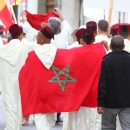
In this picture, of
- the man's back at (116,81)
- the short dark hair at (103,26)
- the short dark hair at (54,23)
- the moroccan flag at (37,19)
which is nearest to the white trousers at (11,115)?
the short dark hair at (54,23)

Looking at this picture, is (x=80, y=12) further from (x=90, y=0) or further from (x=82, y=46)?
(x=82, y=46)

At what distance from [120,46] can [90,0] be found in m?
5.06

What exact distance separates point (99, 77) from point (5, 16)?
17.7 ft

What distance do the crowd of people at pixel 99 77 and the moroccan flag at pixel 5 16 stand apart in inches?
22.7

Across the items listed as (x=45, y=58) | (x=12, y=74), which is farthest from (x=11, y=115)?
(x=45, y=58)

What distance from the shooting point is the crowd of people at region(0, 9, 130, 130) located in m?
8.64

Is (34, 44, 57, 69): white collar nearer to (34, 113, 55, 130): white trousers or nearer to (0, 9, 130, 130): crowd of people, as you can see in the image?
(0, 9, 130, 130): crowd of people

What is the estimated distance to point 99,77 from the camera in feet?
29.4

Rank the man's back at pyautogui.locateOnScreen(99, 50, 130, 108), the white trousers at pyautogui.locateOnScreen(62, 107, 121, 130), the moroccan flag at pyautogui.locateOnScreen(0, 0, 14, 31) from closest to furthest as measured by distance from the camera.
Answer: the man's back at pyautogui.locateOnScreen(99, 50, 130, 108), the white trousers at pyautogui.locateOnScreen(62, 107, 121, 130), the moroccan flag at pyautogui.locateOnScreen(0, 0, 14, 31)

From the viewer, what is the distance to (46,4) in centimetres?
3219

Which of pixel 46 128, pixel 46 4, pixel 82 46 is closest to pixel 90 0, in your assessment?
pixel 82 46

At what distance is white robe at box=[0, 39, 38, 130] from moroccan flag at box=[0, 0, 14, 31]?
2.29 meters

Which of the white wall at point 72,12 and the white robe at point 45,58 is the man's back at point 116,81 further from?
the white wall at point 72,12

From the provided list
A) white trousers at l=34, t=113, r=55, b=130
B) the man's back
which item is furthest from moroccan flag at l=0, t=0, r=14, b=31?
the man's back
